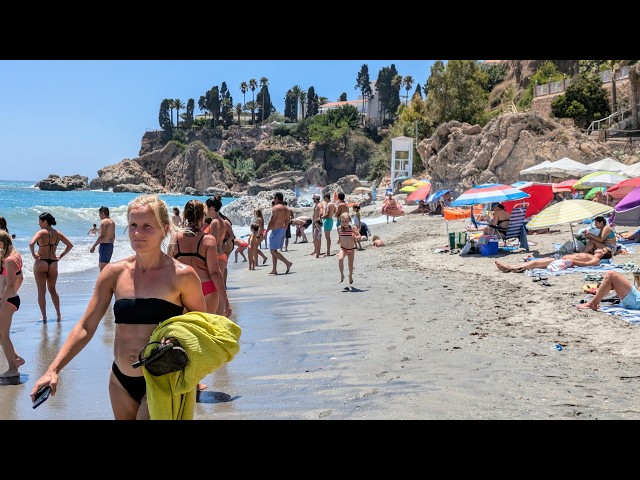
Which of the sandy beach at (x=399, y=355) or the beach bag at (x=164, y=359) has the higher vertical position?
the beach bag at (x=164, y=359)

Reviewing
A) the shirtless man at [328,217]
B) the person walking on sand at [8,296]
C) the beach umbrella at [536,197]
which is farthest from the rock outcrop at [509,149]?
the person walking on sand at [8,296]

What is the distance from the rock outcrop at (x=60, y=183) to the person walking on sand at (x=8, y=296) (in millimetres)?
103741

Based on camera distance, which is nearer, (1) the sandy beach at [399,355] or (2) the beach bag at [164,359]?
(2) the beach bag at [164,359]

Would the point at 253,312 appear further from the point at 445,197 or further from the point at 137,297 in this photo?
the point at 445,197

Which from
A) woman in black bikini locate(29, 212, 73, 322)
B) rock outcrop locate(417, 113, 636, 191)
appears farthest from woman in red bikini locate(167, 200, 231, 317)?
rock outcrop locate(417, 113, 636, 191)

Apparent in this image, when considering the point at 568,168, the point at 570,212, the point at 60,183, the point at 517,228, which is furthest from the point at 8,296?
the point at 60,183

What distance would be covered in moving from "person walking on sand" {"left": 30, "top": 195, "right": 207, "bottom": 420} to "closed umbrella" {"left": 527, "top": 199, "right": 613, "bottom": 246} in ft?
31.7

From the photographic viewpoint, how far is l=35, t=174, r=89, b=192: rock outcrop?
10288 centimetres

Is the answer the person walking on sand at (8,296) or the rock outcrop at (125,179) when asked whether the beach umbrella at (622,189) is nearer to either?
the person walking on sand at (8,296)

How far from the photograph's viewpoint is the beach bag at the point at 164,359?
9.04 ft

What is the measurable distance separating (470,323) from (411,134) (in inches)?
1791

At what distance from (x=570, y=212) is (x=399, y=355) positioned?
6.56 meters
